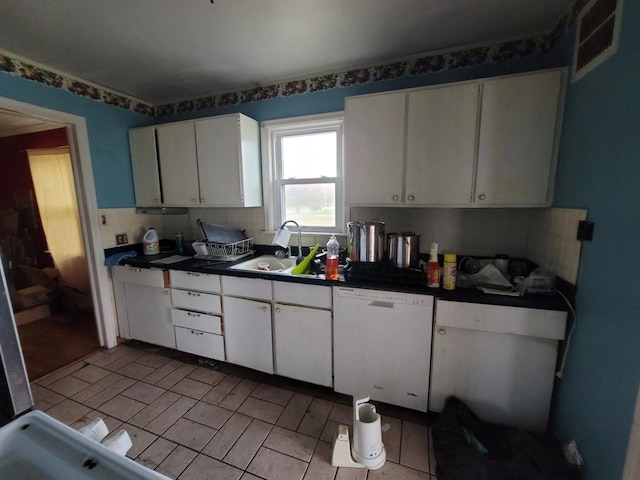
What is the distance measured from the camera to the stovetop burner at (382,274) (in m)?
1.60

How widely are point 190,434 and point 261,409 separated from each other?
0.42m

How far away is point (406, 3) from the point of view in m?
1.39

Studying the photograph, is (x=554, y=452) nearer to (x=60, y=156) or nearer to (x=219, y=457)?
(x=219, y=457)

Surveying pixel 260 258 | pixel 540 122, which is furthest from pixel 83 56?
pixel 540 122

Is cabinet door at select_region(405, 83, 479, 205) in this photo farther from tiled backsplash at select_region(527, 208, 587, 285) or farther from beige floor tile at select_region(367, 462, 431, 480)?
beige floor tile at select_region(367, 462, 431, 480)

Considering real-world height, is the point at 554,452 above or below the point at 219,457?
above

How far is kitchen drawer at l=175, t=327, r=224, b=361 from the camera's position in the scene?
2.08 m

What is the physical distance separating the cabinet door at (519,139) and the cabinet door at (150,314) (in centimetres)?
255

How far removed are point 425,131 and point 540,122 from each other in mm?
607

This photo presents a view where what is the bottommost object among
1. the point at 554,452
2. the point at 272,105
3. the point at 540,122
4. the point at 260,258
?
the point at 554,452

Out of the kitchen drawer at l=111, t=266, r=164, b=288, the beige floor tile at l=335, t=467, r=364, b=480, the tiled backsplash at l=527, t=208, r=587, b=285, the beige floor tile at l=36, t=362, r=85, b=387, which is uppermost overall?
the tiled backsplash at l=527, t=208, r=587, b=285

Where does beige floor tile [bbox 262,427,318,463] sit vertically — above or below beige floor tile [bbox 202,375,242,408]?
below

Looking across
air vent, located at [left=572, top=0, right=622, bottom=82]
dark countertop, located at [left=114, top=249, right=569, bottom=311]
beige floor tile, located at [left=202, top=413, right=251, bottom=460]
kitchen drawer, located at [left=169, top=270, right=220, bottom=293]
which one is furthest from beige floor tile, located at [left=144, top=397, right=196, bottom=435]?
air vent, located at [left=572, top=0, right=622, bottom=82]

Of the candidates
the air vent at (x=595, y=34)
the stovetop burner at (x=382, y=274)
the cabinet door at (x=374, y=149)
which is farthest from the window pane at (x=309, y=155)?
the air vent at (x=595, y=34)
